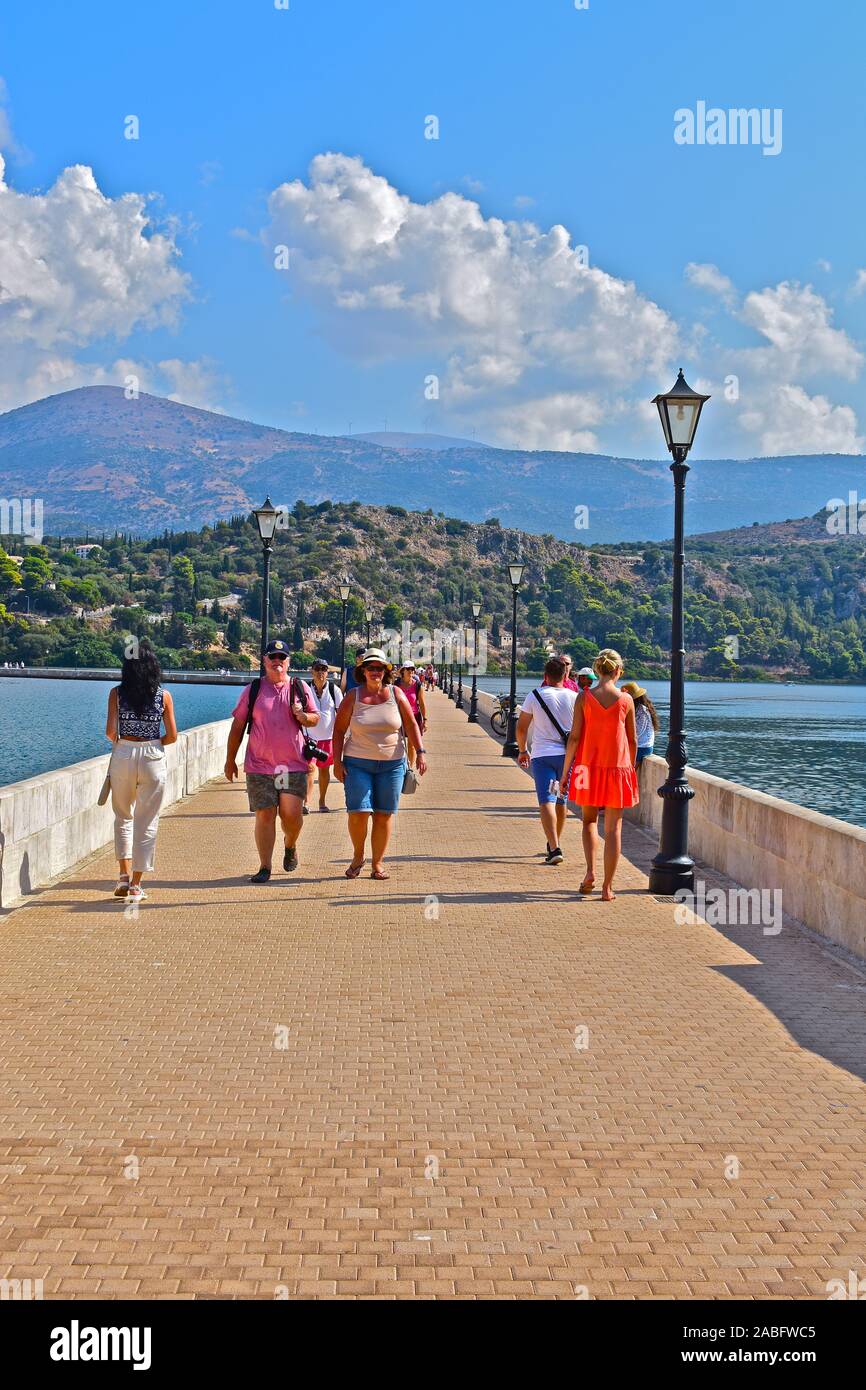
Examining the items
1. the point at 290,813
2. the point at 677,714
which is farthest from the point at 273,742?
the point at 677,714

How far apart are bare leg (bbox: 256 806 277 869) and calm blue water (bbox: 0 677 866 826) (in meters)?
18.4

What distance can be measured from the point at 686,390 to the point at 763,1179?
314 inches

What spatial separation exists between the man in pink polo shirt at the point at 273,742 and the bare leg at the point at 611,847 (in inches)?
86.5

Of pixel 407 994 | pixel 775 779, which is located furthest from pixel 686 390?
pixel 775 779

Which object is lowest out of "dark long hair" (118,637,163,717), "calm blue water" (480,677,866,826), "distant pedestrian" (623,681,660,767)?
"calm blue water" (480,677,866,826)

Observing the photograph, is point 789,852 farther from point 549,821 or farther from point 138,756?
point 138,756

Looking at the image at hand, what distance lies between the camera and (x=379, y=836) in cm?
1113

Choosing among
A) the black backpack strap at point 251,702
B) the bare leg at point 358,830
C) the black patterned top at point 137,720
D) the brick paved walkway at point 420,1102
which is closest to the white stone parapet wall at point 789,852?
the brick paved walkway at point 420,1102

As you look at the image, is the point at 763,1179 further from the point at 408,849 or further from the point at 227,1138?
the point at 408,849

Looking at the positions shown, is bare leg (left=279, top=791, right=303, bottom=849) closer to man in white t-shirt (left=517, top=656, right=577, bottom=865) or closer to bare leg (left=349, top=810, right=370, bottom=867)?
bare leg (left=349, top=810, right=370, bottom=867)

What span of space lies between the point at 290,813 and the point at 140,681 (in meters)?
1.75

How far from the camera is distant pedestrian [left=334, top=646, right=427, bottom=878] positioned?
10.8 meters

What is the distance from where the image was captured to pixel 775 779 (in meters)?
49.8

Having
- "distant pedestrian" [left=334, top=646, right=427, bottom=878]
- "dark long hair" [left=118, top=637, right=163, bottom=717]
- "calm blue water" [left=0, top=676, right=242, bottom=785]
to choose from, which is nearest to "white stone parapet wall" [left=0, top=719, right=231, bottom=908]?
"dark long hair" [left=118, top=637, right=163, bottom=717]
